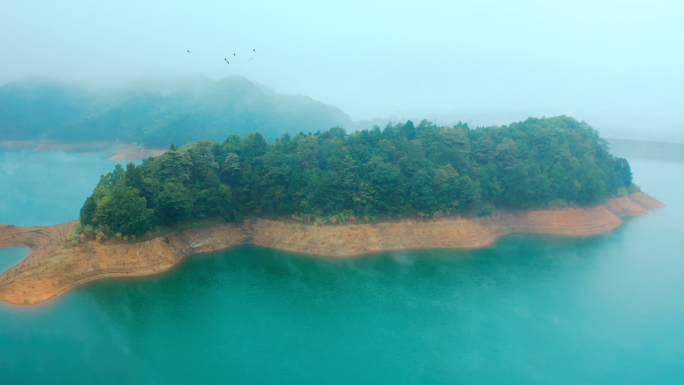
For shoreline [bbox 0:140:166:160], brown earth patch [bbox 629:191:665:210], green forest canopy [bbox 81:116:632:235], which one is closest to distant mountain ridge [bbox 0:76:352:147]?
shoreline [bbox 0:140:166:160]

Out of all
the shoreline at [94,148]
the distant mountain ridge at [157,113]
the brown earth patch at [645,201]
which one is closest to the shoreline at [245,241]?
the brown earth patch at [645,201]

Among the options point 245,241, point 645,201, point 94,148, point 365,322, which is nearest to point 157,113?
point 94,148

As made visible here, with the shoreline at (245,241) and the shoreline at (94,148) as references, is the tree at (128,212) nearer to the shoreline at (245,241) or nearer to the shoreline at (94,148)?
the shoreline at (245,241)

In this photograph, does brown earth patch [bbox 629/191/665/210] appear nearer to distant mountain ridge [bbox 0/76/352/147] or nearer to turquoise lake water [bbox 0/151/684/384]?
turquoise lake water [bbox 0/151/684/384]

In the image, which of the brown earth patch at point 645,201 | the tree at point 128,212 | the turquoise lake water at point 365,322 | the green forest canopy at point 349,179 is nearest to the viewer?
the turquoise lake water at point 365,322

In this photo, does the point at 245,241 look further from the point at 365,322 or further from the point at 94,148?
the point at 94,148

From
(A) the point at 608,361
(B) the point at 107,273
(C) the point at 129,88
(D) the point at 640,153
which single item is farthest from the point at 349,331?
(C) the point at 129,88

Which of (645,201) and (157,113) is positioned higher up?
(157,113)
